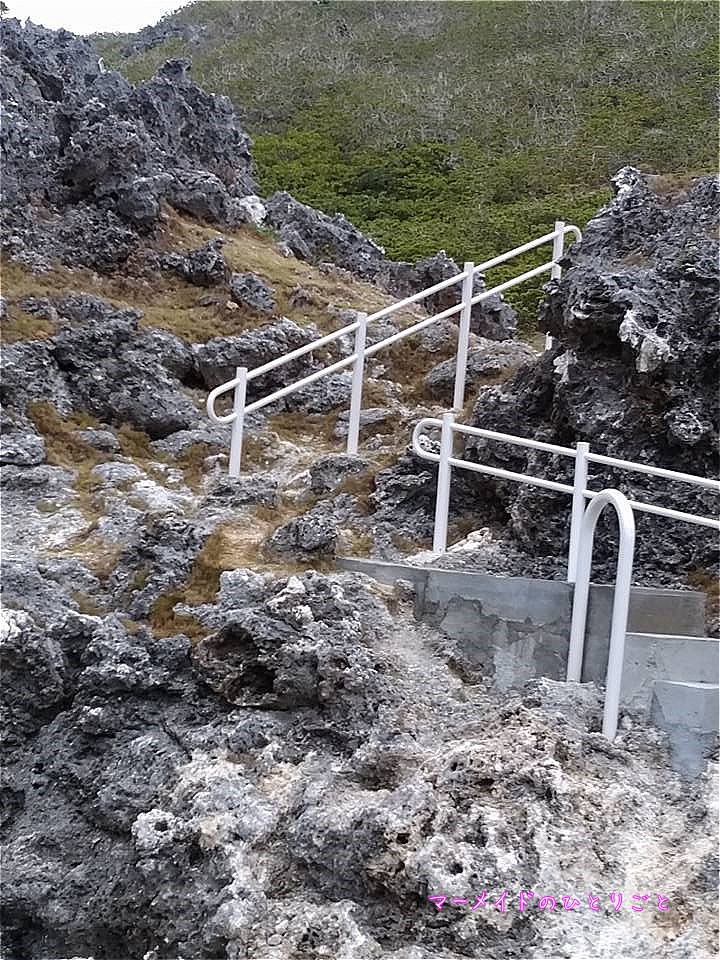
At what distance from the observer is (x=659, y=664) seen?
151 inches

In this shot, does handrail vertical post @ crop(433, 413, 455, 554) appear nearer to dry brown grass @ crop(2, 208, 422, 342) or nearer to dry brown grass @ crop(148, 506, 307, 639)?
dry brown grass @ crop(148, 506, 307, 639)

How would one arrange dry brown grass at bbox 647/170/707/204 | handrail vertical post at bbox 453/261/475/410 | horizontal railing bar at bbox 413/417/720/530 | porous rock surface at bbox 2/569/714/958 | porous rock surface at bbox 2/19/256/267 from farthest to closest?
porous rock surface at bbox 2/19/256/267
handrail vertical post at bbox 453/261/475/410
dry brown grass at bbox 647/170/707/204
horizontal railing bar at bbox 413/417/720/530
porous rock surface at bbox 2/569/714/958

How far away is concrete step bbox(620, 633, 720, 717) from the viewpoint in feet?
12.4

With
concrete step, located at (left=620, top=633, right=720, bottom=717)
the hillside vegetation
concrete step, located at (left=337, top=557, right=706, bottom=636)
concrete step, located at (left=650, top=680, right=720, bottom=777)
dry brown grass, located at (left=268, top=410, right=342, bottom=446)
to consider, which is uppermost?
the hillside vegetation

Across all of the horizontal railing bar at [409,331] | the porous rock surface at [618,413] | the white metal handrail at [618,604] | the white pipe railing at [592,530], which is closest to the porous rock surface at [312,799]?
the white metal handrail at [618,604]

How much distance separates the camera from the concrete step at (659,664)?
12.4 ft

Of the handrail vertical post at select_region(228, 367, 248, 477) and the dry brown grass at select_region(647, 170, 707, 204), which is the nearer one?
the handrail vertical post at select_region(228, 367, 248, 477)

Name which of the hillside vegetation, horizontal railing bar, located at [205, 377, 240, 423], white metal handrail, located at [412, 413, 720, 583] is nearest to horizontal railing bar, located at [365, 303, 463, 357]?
horizontal railing bar, located at [205, 377, 240, 423]

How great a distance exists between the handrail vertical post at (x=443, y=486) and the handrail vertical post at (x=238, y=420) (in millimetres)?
1591

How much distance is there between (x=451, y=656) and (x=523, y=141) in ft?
79.6

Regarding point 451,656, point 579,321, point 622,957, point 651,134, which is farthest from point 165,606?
point 651,134

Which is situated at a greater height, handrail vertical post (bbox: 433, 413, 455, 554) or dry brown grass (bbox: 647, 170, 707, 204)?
dry brown grass (bbox: 647, 170, 707, 204)

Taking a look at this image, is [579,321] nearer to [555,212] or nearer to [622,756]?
[622,756]

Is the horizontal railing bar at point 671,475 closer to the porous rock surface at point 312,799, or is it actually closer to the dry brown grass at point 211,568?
the porous rock surface at point 312,799
